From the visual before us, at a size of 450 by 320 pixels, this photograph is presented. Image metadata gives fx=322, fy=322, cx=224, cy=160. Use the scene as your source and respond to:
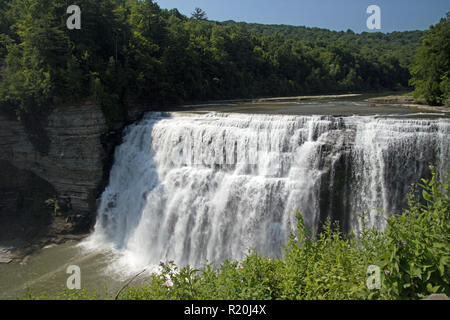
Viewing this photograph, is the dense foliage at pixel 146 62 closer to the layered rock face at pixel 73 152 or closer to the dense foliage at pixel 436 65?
the layered rock face at pixel 73 152

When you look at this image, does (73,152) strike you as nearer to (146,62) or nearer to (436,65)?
(146,62)

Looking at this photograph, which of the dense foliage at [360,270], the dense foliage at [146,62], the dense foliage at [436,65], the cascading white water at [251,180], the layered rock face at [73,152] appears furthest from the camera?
the dense foliage at [436,65]

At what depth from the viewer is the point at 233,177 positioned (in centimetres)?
1195

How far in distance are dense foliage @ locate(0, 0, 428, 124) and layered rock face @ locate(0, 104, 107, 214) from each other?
81cm

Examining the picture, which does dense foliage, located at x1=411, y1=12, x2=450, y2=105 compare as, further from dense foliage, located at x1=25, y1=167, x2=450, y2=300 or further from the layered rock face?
the layered rock face

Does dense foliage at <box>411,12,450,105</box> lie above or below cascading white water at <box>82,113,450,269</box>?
above

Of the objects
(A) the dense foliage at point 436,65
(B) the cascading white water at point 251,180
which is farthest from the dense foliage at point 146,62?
(A) the dense foliage at point 436,65

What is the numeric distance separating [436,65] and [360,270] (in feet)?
54.5

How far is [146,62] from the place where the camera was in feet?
70.4

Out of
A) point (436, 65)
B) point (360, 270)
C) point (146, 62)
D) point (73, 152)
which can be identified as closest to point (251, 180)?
point (360, 270)

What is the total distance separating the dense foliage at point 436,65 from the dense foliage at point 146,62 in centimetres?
1539

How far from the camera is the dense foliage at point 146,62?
625 inches

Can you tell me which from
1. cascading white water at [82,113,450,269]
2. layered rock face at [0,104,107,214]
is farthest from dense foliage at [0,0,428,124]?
cascading white water at [82,113,450,269]

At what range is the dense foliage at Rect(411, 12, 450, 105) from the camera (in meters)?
16.0
